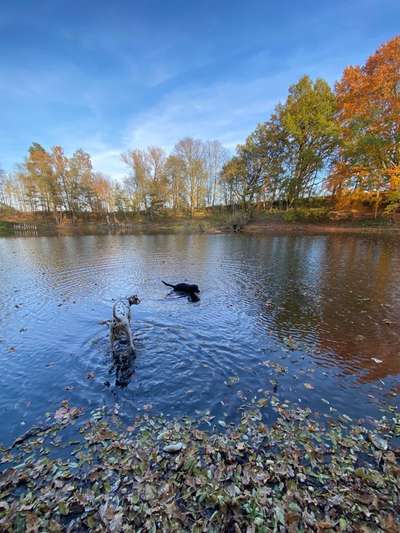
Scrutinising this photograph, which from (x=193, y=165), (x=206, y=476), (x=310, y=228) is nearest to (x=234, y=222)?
(x=310, y=228)

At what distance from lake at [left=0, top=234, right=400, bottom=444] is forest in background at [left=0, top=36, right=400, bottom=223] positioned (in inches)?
893

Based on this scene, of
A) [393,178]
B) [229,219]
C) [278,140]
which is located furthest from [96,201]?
[393,178]

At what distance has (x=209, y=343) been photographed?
19.6 feet

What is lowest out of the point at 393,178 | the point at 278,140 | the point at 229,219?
the point at 229,219

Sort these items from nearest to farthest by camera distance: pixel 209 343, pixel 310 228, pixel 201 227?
pixel 209 343
pixel 310 228
pixel 201 227

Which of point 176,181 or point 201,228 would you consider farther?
point 176,181

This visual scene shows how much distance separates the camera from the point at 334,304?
8.35 m

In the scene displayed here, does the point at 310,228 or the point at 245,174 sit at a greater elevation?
the point at 245,174

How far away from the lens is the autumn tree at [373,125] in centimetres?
2533

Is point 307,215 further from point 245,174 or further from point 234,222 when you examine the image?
point 245,174

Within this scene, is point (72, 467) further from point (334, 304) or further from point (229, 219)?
point (229, 219)

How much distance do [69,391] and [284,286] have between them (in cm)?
883

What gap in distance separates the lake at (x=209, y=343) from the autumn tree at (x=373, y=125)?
21.1 metres

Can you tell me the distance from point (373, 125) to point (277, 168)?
13.5m
